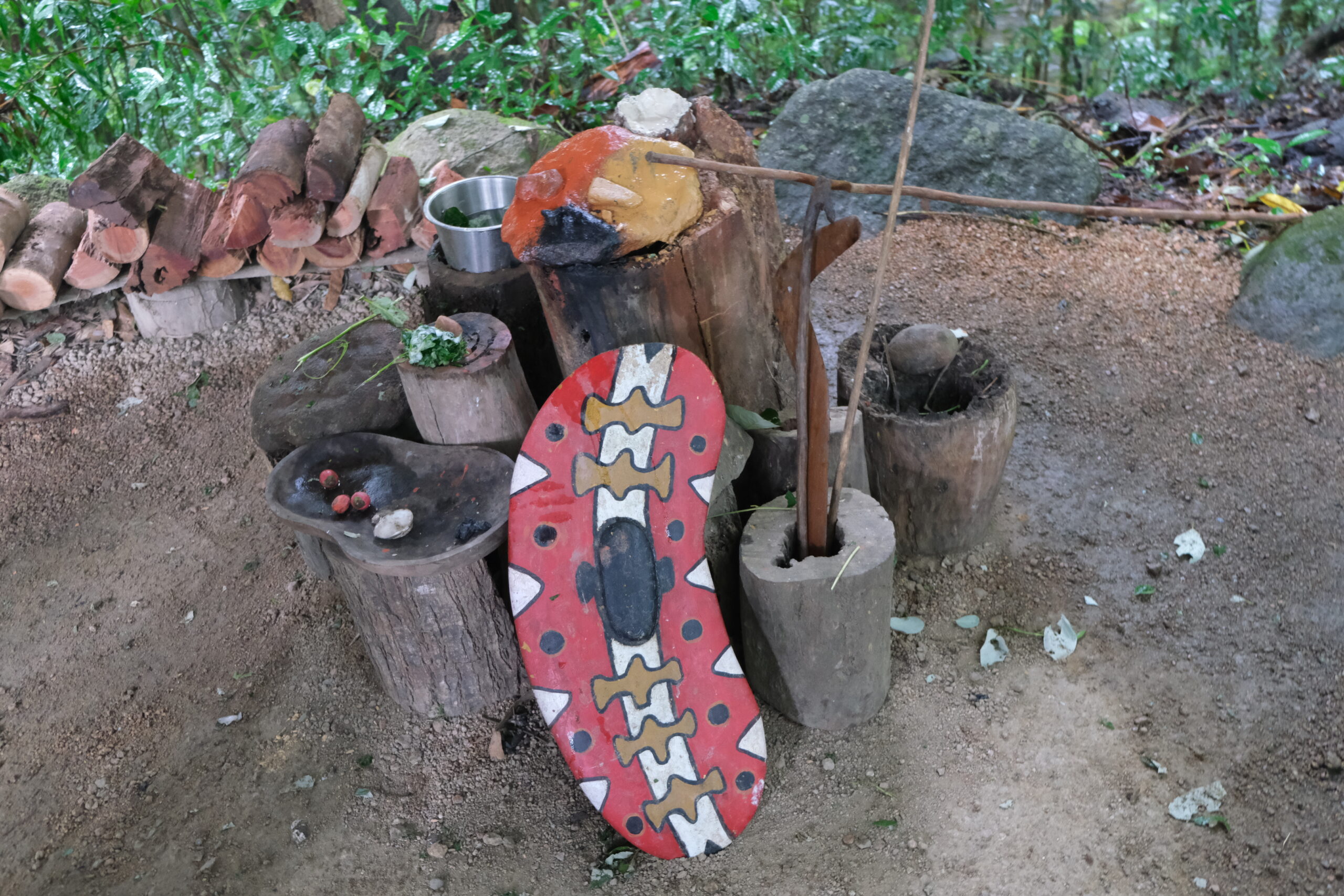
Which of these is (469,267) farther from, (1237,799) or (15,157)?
(15,157)

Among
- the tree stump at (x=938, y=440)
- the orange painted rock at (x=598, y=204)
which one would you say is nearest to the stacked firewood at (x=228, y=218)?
the orange painted rock at (x=598, y=204)

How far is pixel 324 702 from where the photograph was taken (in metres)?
2.53

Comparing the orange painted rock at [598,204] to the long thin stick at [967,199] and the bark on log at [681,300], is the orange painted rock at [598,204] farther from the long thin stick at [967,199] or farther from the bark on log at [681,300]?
the long thin stick at [967,199]

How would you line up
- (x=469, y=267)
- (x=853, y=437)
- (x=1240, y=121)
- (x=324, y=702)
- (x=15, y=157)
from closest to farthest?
(x=853, y=437)
(x=324, y=702)
(x=469, y=267)
(x=15, y=157)
(x=1240, y=121)

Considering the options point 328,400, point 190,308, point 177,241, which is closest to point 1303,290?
point 328,400

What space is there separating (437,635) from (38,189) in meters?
3.44

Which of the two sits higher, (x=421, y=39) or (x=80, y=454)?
(x=421, y=39)

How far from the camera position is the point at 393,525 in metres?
2.15

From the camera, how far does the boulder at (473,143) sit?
412 centimetres

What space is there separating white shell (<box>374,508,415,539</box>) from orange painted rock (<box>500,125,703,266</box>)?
2.23 feet

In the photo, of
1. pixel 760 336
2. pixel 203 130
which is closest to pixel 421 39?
pixel 203 130

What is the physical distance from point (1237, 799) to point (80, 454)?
13.4 ft

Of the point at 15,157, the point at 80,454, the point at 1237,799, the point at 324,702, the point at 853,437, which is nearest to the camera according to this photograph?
the point at 1237,799

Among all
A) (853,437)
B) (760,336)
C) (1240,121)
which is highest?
(760,336)
